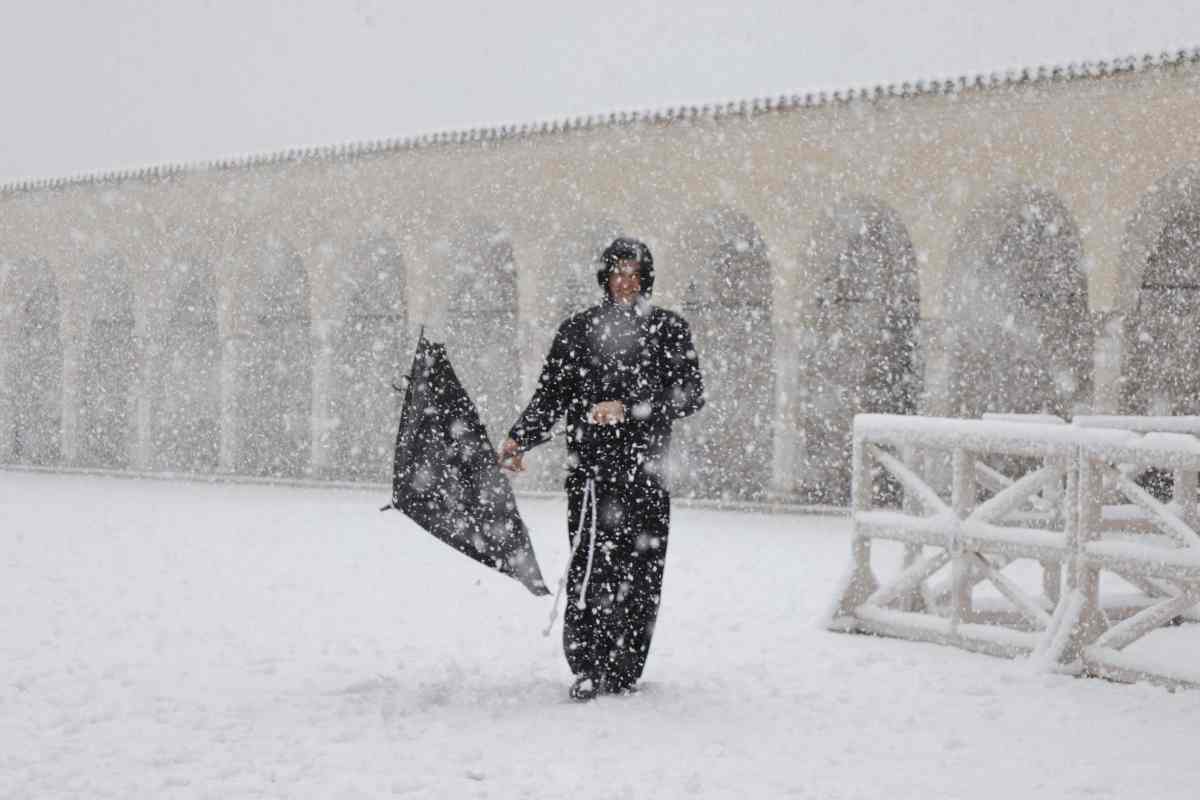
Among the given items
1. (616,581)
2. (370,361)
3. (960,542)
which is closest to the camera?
(616,581)

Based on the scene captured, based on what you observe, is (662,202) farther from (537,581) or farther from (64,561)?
(537,581)

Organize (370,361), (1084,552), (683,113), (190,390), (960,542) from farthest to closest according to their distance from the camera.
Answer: (190,390), (370,361), (683,113), (960,542), (1084,552)

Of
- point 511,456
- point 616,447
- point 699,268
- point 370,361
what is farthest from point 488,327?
point 616,447

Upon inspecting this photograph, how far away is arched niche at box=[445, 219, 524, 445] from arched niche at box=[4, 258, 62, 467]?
7.70 m

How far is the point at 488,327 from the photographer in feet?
61.3

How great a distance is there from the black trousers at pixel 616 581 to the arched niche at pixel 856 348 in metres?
10.8

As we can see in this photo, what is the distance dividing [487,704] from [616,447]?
111cm

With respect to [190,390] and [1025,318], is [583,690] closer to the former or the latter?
[1025,318]

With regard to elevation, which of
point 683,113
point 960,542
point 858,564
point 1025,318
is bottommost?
point 858,564

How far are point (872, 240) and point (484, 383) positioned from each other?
535 centimetres

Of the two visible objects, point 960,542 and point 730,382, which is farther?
point 730,382

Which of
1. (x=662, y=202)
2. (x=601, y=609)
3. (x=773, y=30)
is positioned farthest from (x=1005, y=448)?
(x=773, y=30)

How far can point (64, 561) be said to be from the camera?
1004cm

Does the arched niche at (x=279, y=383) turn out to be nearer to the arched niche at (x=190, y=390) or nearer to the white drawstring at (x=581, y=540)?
the arched niche at (x=190, y=390)
